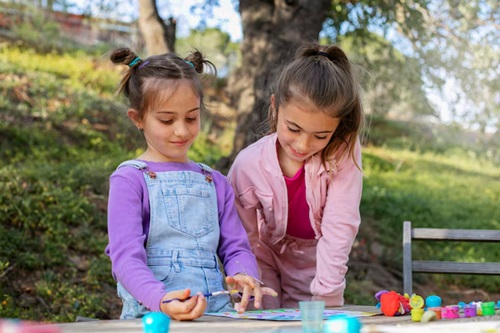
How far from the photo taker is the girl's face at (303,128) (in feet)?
8.98

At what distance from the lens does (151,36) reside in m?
5.74

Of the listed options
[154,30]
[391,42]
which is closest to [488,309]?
[154,30]

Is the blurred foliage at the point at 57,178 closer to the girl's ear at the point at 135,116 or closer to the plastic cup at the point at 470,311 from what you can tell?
the girl's ear at the point at 135,116

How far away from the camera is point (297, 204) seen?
10.1ft

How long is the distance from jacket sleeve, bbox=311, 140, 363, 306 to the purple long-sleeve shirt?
443 millimetres

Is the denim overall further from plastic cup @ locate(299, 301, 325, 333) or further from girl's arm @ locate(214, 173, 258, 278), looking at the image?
plastic cup @ locate(299, 301, 325, 333)

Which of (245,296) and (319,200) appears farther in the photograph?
(319,200)

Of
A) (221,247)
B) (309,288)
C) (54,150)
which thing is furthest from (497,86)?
(221,247)

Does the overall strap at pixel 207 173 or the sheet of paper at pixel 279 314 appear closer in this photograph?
the sheet of paper at pixel 279 314

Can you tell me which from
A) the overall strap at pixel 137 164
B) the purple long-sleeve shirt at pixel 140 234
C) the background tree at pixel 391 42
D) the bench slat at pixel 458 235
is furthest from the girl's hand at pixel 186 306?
the background tree at pixel 391 42

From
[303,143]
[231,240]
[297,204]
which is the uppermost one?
[303,143]

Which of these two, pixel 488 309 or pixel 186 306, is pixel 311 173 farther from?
pixel 186 306

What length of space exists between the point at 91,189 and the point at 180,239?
3812mm

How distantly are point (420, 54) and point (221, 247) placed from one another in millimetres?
5055
